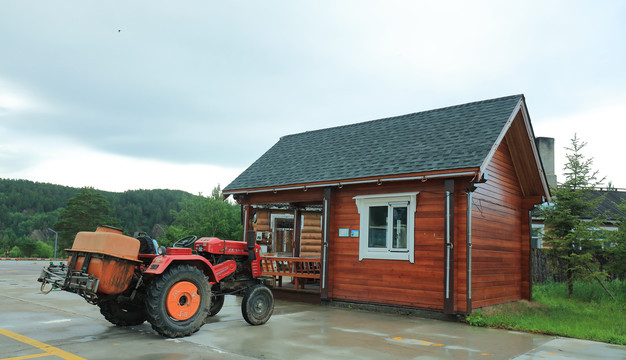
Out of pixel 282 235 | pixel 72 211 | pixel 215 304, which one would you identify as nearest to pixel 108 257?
pixel 215 304

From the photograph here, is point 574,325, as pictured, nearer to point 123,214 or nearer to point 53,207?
point 123,214

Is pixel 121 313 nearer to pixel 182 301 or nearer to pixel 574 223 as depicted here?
pixel 182 301

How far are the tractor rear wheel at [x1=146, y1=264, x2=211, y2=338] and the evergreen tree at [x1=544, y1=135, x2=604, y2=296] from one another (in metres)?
11.4

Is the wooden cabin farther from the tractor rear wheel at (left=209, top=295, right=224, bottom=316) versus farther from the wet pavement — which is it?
the tractor rear wheel at (left=209, top=295, right=224, bottom=316)

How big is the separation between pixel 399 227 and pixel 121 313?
233 inches

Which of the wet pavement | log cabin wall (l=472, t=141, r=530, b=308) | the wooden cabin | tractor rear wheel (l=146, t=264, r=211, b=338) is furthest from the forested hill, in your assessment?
tractor rear wheel (l=146, t=264, r=211, b=338)

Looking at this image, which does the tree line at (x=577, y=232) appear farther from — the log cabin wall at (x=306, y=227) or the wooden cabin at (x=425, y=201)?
the log cabin wall at (x=306, y=227)

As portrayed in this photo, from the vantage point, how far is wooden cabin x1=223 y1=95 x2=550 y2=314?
1007 cm

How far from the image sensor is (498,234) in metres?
11.8

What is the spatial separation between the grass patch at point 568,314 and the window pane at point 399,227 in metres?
2.07

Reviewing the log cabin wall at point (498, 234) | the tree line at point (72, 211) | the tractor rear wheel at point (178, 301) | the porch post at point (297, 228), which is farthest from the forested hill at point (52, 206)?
the tractor rear wheel at point (178, 301)

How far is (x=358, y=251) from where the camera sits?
11516 millimetres

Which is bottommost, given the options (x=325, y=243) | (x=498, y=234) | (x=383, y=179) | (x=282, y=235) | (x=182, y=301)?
(x=182, y=301)

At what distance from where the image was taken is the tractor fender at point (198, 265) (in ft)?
23.3
